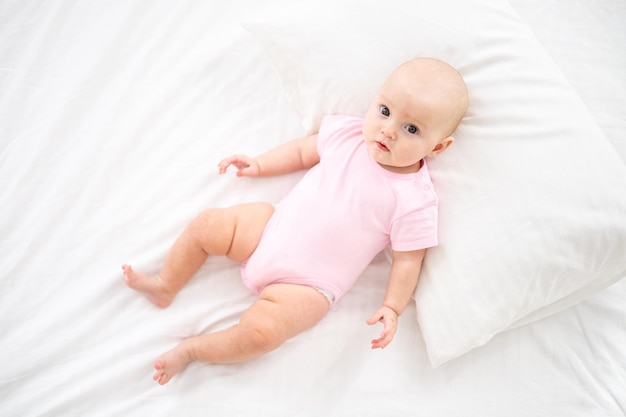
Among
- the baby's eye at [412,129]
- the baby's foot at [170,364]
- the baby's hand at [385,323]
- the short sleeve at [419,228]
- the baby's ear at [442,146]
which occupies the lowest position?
the baby's hand at [385,323]

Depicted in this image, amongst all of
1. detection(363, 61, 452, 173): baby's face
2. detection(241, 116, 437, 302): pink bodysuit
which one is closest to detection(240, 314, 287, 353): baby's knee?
detection(241, 116, 437, 302): pink bodysuit

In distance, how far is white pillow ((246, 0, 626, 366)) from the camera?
1.04 m

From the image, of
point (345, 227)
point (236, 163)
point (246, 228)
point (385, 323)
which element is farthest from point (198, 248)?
point (385, 323)

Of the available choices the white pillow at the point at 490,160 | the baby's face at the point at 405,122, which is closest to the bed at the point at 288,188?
the white pillow at the point at 490,160

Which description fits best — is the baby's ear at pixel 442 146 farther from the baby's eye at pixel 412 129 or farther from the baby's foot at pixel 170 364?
the baby's foot at pixel 170 364

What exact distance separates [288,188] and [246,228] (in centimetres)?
18

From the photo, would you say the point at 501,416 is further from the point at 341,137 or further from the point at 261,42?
the point at 261,42

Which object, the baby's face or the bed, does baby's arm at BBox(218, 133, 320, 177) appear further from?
the baby's face

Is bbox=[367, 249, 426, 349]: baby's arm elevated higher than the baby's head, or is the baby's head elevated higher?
the baby's head

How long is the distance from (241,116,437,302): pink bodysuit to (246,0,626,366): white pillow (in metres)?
0.07

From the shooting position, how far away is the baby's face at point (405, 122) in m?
1.02

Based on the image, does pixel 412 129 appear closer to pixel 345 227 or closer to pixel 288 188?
pixel 345 227

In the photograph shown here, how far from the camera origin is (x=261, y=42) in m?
1.24

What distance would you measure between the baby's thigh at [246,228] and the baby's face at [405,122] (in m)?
0.31
